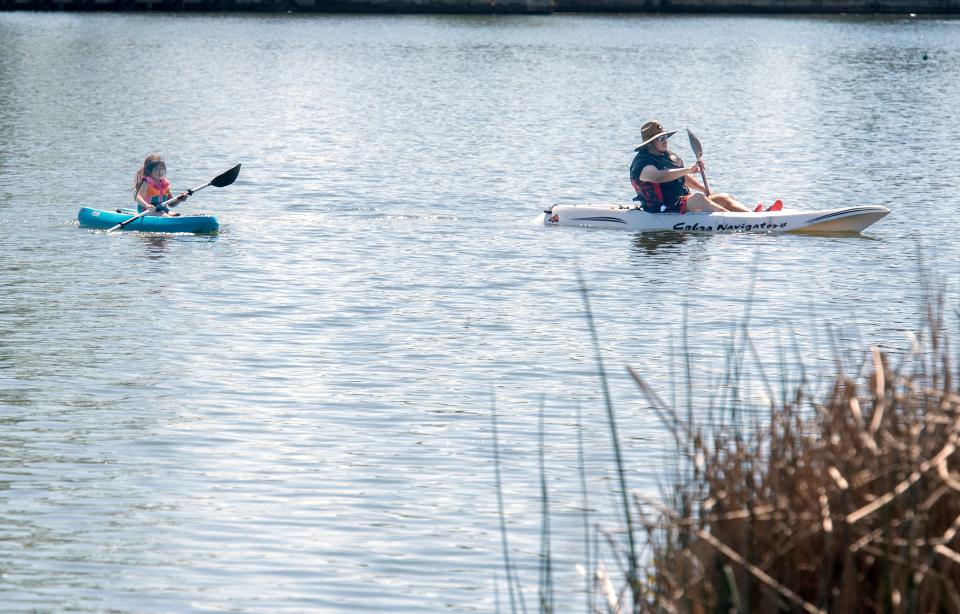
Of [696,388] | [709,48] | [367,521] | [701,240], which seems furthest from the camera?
[709,48]

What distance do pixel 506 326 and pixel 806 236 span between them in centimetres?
673

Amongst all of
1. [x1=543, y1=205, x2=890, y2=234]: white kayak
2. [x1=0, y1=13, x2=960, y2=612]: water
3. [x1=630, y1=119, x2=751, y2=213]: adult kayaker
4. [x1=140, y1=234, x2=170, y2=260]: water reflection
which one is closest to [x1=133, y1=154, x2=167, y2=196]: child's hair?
[x1=140, y1=234, x2=170, y2=260]: water reflection

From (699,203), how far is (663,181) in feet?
1.95

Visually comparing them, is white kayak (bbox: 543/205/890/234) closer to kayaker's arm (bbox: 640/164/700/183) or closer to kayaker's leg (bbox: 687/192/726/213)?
kayaker's leg (bbox: 687/192/726/213)

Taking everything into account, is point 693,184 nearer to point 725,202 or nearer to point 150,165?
point 725,202

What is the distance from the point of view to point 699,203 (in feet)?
64.1

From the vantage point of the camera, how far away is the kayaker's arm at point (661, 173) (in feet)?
62.0

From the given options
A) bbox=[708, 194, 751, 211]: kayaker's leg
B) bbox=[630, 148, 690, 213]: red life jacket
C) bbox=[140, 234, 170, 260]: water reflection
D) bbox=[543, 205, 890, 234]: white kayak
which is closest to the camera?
bbox=[140, 234, 170, 260]: water reflection

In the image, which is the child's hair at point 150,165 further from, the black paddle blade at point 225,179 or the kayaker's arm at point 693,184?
the kayaker's arm at point 693,184

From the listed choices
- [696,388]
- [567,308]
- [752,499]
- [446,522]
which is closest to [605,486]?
[446,522]

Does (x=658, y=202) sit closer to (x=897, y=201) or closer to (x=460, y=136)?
(x=897, y=201)

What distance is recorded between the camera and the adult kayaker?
18906mm

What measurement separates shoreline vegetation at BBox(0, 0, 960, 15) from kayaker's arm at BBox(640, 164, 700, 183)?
6909 centimetres

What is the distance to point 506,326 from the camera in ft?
45.5
